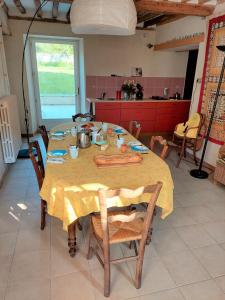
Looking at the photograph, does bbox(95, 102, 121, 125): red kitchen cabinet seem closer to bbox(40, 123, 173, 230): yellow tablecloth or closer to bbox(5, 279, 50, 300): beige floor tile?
bbox(40, 123, 173, 230): yellow tablecloth

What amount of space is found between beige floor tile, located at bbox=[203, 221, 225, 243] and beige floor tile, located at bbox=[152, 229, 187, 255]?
33 cm

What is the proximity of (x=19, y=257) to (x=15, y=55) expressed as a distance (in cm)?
408

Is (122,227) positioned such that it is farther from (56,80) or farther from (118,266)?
(56,80)

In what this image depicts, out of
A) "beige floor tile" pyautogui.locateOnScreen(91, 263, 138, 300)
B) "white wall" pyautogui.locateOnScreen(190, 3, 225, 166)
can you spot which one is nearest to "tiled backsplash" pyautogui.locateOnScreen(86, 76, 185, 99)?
"white wall" pyautogui.locateOnScreen(190, 3, 225, 166)

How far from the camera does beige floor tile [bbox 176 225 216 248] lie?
1.96m

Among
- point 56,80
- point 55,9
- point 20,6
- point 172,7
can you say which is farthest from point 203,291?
point 56,80

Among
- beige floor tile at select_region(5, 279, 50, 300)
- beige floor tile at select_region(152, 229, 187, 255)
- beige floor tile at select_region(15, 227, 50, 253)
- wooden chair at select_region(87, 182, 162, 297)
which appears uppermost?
wooden chair at select_region(87, 182, 162, 297)

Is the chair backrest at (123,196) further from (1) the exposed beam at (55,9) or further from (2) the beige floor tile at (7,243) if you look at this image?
(1) the exposed beam at (55,9)

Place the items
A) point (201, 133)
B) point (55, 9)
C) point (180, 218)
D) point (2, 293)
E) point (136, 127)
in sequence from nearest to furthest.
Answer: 1. point (2, 293)
2. point (180, 218)
3. point (136, 127)
4. point (201, 133)
5. point (55, 9)

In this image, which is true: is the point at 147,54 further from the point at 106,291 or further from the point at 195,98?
the point at 106,291

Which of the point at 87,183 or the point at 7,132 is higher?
the point at 87,183

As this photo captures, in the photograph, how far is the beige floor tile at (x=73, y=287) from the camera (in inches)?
57.6

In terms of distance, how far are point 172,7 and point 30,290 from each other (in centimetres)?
364

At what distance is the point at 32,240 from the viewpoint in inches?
76.1
